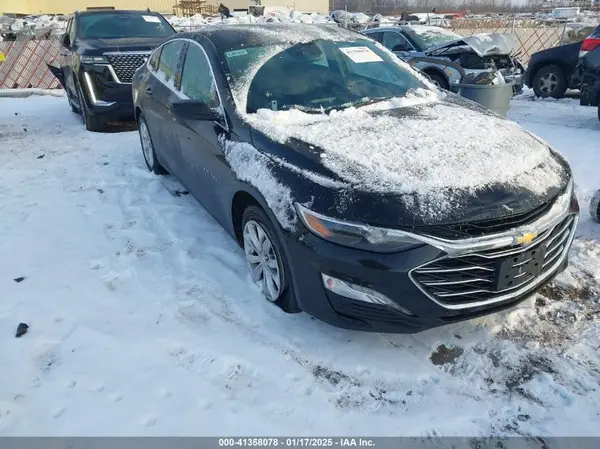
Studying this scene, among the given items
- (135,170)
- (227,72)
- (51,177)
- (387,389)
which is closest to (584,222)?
(387,389)

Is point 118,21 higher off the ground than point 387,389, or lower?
higher

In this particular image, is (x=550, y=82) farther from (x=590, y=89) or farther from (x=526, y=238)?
(x=526, y=238)

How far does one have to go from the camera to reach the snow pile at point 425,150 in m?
2.36

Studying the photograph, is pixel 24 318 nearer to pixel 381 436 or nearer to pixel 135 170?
pixel 381 436

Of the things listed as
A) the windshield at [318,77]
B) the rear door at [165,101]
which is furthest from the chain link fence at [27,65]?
the windshield at [318,77]

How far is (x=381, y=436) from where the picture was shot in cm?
218

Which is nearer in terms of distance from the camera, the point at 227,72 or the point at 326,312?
the point at 326,312

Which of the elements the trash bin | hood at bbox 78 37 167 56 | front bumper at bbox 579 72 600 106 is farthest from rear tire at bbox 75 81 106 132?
front bumper at bbox 579 72 600 106

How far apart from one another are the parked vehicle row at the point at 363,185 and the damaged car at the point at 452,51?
529 cm

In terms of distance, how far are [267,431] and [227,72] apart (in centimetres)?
235

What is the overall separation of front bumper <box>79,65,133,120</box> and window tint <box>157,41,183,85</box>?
265cm

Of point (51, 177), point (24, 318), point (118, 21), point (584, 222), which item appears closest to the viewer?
point (24, 318)

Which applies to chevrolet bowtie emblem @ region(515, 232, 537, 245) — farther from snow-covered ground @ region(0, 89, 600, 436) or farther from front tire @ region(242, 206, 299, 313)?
front tire @ region(242, 206, 299, 313)

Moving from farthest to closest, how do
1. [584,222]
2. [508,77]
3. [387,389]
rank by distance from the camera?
[508,77], [584,222], [387,389]
